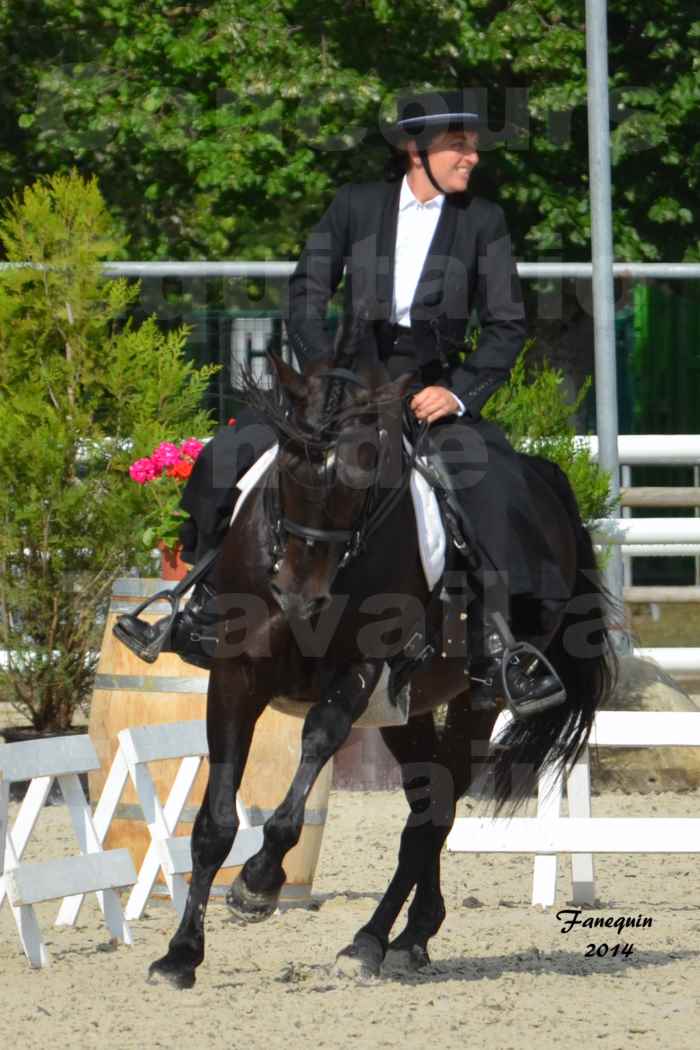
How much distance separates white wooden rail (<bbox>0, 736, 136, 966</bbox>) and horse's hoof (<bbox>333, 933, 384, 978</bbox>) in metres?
0.86

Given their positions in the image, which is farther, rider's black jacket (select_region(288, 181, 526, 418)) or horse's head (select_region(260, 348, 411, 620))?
rider's black jacket (select_region(288, 181, 526, 418))

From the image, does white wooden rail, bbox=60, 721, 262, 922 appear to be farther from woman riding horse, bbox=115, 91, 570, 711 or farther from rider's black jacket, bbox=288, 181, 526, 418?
rider's black jacket, bbox=288, 181, 526, 418

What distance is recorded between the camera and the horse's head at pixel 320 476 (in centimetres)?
525

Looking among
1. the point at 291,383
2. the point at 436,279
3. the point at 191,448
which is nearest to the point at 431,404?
the point at 436,279

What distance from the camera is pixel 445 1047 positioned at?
5.14m

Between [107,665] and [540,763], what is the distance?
5.69 ft

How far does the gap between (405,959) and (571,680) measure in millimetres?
1157

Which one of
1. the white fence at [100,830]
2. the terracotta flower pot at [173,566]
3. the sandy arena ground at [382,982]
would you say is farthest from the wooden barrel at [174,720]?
the terracotta flower pot at [173,566]

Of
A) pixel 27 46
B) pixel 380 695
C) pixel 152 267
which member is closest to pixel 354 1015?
pixel 380 695

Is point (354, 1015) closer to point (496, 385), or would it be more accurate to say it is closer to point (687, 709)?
point (496, 385)

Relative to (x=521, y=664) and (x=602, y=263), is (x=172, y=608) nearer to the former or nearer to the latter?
(x=521, y=664)

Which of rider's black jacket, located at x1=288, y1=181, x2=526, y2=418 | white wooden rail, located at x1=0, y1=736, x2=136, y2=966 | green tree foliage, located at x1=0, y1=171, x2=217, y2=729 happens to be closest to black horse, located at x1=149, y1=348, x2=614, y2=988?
rider's black jacket, located at x1=288, y1=181, x2=526, y2=418

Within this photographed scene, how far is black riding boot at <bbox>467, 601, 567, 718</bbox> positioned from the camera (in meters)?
6.08

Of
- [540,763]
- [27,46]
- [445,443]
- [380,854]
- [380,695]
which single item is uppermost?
[27,46]
